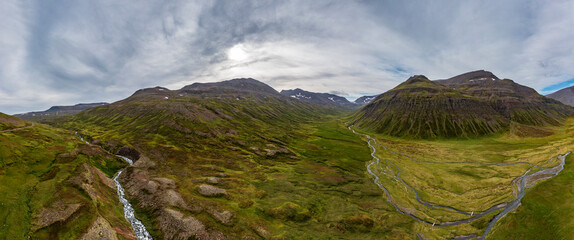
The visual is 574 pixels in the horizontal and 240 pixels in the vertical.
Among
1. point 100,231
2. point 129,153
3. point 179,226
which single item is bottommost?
point 179,226

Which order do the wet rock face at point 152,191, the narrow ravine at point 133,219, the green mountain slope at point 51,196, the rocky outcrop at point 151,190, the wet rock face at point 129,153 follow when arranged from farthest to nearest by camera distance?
the wet rock face at point 129,153 → the rocky outcrop at point 151,190 → the wet rock face at point 152,191 → the narrow ravine at point 133,219 → the green mountain slope at point 51,196

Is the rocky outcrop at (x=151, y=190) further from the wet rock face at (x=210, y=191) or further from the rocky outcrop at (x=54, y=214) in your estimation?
the rocky outcrop at (x=54, y=214)

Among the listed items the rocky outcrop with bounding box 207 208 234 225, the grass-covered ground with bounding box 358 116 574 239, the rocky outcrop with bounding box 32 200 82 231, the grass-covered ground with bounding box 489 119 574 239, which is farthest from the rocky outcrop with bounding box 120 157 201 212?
the grass-covered ground with bounding box 489 119 574 239

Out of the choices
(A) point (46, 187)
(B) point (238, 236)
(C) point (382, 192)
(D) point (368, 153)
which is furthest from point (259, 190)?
(D) point (368, 153)

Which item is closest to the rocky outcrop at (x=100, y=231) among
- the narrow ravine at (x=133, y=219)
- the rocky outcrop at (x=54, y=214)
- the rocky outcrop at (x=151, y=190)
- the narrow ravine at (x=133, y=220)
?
the rocky outcrop at (x=54, y=214)

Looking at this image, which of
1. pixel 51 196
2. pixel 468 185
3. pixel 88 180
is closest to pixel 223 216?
pixel 51 196

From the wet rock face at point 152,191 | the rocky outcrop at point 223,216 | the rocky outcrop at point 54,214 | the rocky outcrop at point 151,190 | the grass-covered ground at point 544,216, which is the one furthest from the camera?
the rocky outcrop at point 151,190

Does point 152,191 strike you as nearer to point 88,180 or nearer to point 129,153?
point 88,180
